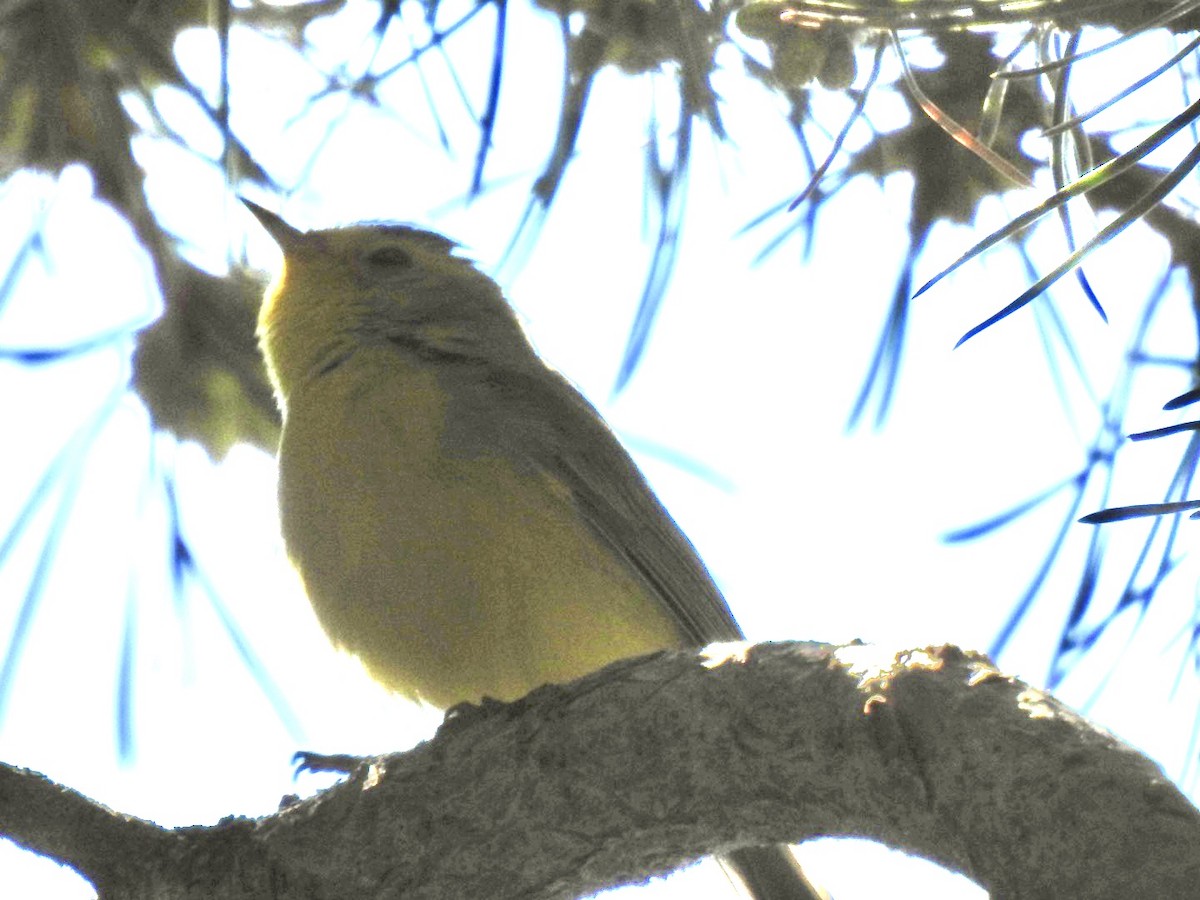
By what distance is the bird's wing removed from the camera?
4520 mm

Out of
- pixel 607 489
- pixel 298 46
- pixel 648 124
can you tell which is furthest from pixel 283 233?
pixel 648 124

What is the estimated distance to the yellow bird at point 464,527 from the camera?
162 inches

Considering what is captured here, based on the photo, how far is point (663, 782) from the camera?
2.54 metres

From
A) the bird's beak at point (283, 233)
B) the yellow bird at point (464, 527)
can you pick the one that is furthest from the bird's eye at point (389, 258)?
the yellow bird at point (464, 527)

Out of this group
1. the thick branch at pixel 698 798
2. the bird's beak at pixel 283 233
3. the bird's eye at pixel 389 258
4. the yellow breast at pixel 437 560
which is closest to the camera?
the thick branch at pixel 698 798

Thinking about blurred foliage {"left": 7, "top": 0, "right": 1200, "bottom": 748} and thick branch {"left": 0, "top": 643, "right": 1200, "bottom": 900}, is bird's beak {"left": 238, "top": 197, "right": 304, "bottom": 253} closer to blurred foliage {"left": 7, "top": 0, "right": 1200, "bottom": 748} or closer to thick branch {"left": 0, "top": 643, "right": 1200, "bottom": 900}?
blurred foliage {"left": 7, "top": 0, "right": 1200, "bottom": 748}

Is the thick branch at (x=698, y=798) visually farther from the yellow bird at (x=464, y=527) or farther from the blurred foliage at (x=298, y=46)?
the yellow bird at (x=464, y=527)

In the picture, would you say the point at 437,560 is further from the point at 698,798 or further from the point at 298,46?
the point at 698,798

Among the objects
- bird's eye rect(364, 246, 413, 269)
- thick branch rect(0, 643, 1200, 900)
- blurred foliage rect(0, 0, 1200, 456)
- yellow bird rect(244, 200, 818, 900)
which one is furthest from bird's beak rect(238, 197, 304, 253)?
thick branch rect(0, 643, 1200, 900)

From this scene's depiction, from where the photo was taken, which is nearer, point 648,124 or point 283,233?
point 648,124

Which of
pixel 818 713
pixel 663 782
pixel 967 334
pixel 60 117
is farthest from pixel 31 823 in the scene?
pixel 967 334

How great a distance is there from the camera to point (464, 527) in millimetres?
4113

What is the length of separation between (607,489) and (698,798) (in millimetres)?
2285

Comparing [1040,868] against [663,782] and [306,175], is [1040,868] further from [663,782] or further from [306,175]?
[306,175]
